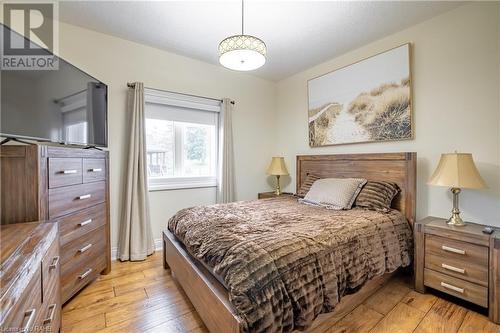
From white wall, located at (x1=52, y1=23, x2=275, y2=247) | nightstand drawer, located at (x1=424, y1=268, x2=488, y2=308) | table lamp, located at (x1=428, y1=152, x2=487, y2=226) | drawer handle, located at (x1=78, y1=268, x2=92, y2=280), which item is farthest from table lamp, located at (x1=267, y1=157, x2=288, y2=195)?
drawer handle, located at (x1=78, y1=268, x2=92, y2=280)

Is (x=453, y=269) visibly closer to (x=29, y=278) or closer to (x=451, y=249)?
(x=451, y=249)

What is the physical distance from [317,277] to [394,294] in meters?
1.15

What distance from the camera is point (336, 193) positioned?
2.46m

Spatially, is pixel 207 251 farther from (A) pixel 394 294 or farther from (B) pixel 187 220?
(A) pixel 394 294

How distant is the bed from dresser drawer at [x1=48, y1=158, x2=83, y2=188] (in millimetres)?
883

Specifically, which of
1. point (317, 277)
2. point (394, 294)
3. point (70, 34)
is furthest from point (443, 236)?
point (70, 34)

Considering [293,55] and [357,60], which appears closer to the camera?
[357,60]

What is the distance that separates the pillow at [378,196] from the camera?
7.42ft

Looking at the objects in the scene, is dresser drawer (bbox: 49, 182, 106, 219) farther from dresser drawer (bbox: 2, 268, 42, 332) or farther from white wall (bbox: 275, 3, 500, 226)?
white wall (bbox: 275, 3, 500, 226)

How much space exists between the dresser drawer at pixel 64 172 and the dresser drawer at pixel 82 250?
48 cm

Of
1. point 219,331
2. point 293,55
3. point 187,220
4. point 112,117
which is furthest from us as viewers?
point 293,55

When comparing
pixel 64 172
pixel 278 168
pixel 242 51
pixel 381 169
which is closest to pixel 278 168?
pixel 278 168

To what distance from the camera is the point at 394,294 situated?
6.44ft

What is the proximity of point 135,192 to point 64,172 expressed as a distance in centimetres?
98
